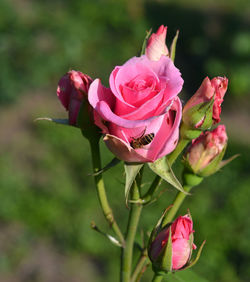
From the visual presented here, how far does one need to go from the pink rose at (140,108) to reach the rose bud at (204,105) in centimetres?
6

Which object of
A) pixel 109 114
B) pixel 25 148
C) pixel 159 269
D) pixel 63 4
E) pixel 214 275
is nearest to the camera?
pixel 109 114

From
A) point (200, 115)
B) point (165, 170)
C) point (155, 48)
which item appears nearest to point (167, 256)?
point (165, 170)

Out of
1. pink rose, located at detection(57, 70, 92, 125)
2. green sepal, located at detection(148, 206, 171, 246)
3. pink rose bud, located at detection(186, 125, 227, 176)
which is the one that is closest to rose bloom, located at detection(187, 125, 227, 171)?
pink rose bud, located at detection(186, 125, 227, 176)

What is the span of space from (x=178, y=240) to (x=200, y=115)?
0.26 meters

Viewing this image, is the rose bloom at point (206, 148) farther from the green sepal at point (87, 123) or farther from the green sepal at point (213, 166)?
the green sepal at point (87, 123)

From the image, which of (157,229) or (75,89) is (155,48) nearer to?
(75,89)

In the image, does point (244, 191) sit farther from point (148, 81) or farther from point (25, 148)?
point (148, 81)

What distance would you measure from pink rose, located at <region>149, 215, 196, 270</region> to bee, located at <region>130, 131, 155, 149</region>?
0.59ft

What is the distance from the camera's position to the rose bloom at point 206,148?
114cm

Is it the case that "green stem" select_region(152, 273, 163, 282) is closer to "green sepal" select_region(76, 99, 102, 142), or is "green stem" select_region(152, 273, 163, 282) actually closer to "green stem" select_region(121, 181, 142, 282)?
"green stem" select_region(121, 181, 142, 282)

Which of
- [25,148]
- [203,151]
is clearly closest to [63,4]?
[25,148]

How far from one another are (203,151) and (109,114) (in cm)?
32

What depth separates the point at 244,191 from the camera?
4.06m

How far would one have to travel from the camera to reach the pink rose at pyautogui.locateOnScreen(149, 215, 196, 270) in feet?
3.36
